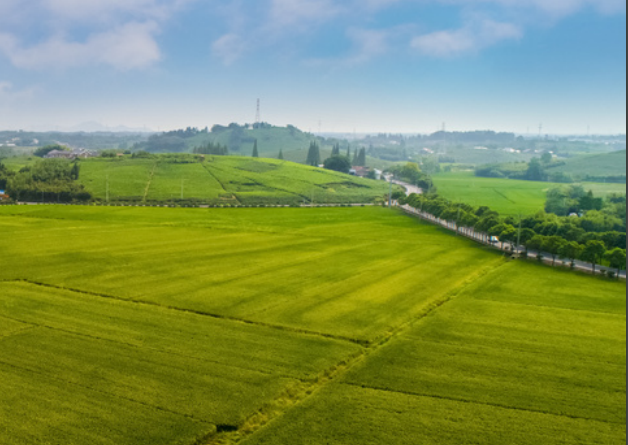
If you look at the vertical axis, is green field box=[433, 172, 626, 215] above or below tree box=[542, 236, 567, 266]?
above

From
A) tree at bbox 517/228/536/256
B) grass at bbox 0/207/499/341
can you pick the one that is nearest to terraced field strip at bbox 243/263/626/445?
grass at bbox 0/207/499/341

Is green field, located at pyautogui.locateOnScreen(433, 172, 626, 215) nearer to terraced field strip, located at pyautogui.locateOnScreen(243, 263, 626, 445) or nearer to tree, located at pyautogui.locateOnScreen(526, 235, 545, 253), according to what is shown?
tree, located at pyautogui.locateOnScreen(526, 235, 545, 253)

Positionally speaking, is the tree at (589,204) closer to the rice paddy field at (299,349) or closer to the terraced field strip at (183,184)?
the rice paddy field at (299,349)

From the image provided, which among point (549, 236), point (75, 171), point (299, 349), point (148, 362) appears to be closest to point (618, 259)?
A: point (549, 236)

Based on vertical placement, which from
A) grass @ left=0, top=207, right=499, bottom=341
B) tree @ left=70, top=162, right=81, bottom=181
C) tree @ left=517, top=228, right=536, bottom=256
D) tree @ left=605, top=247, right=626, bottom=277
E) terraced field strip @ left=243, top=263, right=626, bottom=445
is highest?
tree @ left=70, top=162, right=81, bottom=181

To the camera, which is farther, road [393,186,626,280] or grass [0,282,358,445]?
road [393,186,626,280]

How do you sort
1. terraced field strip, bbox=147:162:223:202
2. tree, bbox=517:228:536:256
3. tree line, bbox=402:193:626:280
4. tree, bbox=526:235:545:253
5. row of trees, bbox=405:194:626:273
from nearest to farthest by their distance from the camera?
row of trees, bbox=405:194:626:273, tree line, bbox=402:193:626:280, tree, bbox=526:235:545:253, tree, bbox=517:228:536:256, terraced field strip, bbox=147:162:223:202
